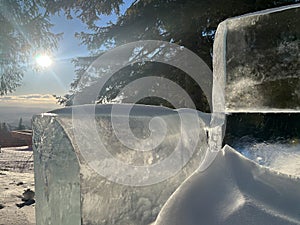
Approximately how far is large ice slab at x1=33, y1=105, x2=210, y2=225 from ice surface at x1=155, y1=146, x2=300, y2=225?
0.33 metres

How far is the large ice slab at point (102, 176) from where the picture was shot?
1175 mm

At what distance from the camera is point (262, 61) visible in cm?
108

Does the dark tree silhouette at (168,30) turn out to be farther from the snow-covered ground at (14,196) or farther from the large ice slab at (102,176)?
the large ice slab at (102,176)

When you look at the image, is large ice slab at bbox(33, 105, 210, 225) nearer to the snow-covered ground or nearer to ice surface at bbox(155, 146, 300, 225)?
ice surface at bbox(155, 146, 300, 225)

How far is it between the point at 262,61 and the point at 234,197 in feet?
1.65

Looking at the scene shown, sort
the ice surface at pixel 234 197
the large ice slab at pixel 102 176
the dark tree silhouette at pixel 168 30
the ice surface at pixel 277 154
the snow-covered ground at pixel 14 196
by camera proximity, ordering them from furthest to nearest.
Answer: the dark tree silhouette at pixel 168 30 → the snow-covered ground at pixel 14 196 → the large ice slab at pixel 102 176 → the ice surface at pixel 277 154 → the ice surface at pixel 234 197

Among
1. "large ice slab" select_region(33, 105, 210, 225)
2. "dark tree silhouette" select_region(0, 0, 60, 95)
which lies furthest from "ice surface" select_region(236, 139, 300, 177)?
"dark tree silhouette" select_region(0, 0, 60, 95)

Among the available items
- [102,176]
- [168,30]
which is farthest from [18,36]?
[102,176]

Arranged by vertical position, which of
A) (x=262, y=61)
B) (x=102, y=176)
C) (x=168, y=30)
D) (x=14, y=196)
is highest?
(x=168, y=30)

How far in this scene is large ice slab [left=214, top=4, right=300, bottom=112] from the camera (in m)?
1.03

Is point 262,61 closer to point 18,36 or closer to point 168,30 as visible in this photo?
point 168,30

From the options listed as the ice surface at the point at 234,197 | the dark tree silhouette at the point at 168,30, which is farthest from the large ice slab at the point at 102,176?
the dark tree silhouette at the point at 168,30

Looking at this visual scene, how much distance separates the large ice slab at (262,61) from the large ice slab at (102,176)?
22 cm

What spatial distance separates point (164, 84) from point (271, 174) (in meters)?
5.42
